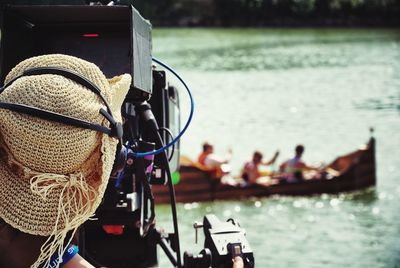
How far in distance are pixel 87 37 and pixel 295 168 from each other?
8.71 meters

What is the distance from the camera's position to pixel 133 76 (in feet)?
6.74

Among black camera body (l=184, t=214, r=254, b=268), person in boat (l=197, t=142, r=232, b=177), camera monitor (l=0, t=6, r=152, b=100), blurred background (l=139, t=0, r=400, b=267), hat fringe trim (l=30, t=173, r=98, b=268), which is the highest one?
camera monitor (l=0, t=6, r=152, b=100)

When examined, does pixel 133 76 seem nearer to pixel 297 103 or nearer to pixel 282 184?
pixel 282 184

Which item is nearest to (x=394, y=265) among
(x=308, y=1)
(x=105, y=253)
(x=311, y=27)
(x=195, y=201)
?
(x=195, y=201)

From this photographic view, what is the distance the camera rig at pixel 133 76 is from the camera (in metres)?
2.14

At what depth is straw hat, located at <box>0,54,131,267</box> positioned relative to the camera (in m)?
1.39

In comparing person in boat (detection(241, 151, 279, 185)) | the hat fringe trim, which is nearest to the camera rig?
the hat fringe trim

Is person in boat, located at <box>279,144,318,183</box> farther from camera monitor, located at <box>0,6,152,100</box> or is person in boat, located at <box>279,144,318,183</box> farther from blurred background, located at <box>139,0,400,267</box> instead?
camera monitor, located at <box>0,6,152,100</box>

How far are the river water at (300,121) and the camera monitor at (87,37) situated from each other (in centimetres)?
496

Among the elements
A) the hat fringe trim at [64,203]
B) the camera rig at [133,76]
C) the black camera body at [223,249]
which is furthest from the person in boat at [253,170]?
the hat fringe trim at [64,203]

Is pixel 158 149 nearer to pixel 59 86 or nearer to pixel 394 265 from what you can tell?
pixel 59 86

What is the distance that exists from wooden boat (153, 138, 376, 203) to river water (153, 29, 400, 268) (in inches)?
5.0

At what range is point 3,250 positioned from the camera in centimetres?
150

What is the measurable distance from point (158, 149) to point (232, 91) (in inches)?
886
